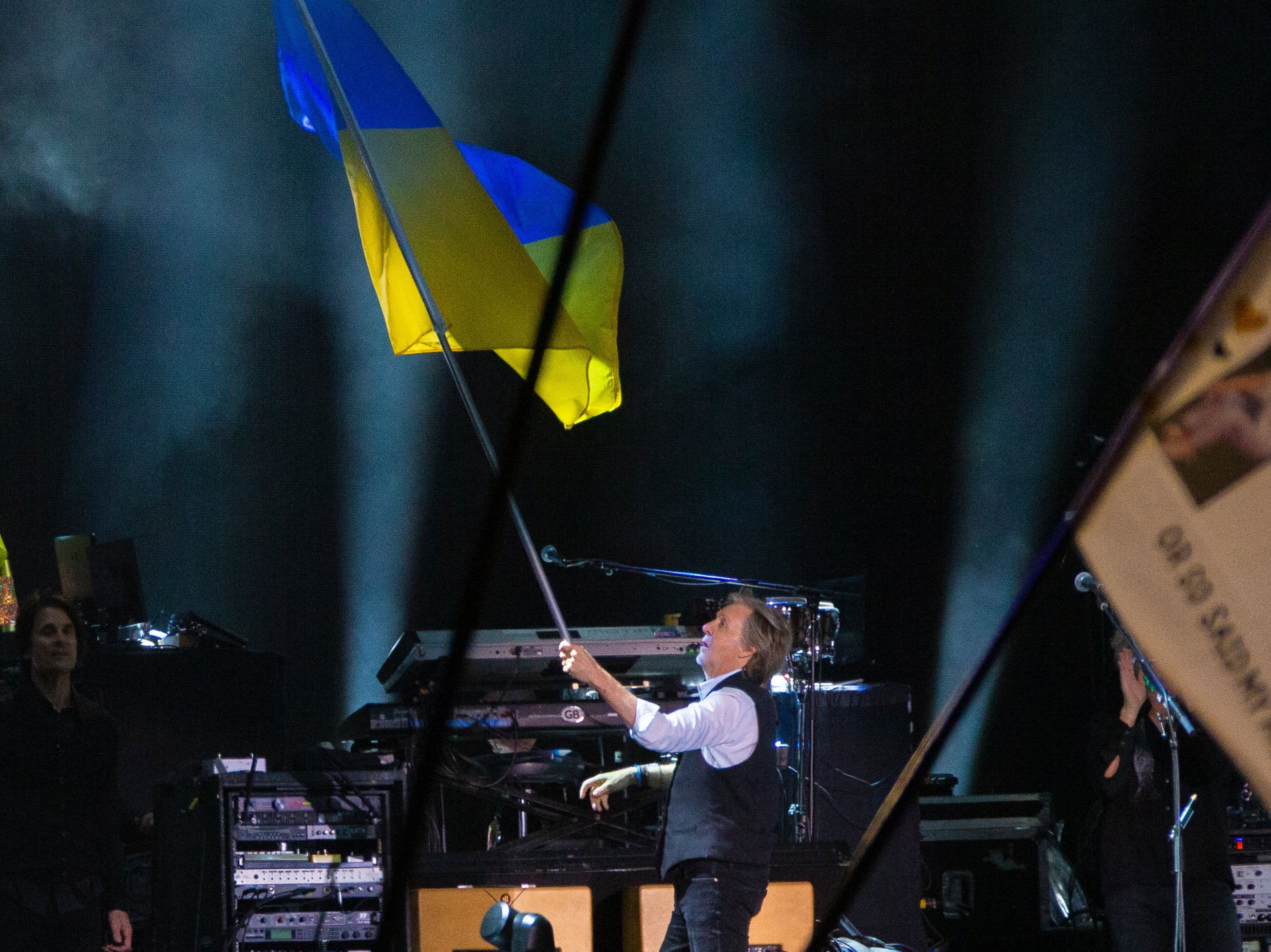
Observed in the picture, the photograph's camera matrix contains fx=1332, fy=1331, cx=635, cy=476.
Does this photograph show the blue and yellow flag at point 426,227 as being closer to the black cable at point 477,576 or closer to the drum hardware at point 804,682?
the drum hardware at point 804,682

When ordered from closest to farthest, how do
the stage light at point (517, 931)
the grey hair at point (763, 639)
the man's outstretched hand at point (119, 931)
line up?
the stage light at point (517, 931)
the man's outstretched hand at point (119, 931)
the grey hair at point (763, 639)

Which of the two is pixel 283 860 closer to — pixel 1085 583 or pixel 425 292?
pixel 425 292

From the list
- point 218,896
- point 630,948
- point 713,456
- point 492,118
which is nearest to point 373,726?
point 218,896

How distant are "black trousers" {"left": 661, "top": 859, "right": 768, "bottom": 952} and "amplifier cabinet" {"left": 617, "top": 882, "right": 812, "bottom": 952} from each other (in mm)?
874

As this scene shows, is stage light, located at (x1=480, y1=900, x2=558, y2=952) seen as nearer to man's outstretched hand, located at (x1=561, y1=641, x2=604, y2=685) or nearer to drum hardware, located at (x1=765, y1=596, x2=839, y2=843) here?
man's outstretched hand, located at (x1=561, y1=641, x2=604, y2=685)

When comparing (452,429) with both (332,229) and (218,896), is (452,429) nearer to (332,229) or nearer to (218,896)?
(332,229)

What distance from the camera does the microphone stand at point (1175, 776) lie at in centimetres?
425

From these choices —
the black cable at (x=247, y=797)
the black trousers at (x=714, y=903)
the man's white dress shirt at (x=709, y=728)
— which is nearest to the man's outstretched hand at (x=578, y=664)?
the man's white dress shirt at (x=709, y=728)

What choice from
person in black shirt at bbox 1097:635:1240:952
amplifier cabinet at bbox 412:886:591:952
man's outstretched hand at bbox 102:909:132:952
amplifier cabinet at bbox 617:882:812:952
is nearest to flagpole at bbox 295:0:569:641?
amplifier cabinet at bbox 412:886:591:952

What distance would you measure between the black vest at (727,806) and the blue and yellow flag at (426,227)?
1320mm

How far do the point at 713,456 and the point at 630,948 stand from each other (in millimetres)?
4290

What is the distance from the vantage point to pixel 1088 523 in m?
1.19

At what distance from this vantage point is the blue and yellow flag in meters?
4.51

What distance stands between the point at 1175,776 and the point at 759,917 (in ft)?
5.24
